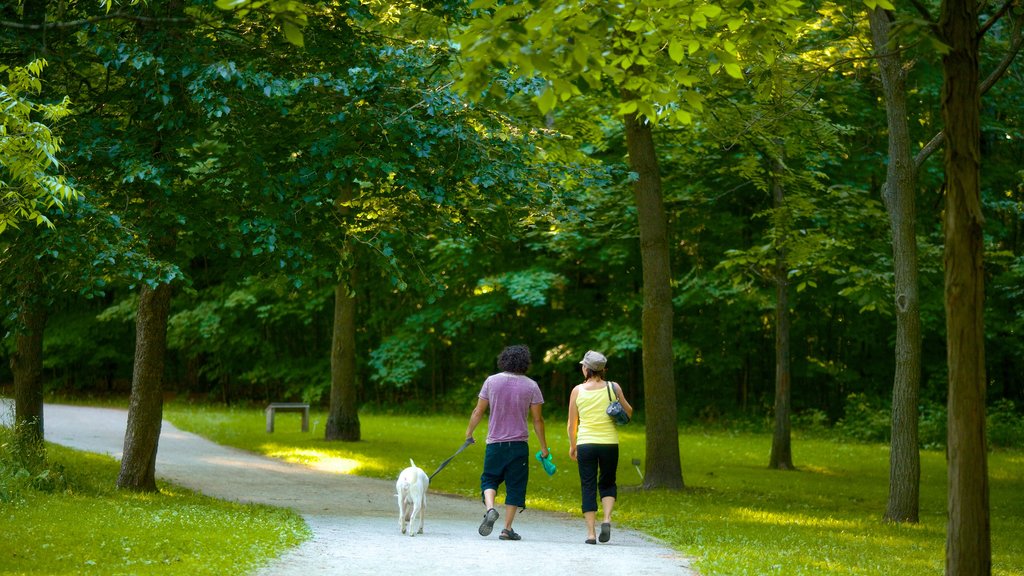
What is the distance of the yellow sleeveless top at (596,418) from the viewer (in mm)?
10469

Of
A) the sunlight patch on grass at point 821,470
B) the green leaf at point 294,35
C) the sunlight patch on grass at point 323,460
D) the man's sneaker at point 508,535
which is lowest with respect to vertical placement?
the sunlight patch on grass at point 323,460

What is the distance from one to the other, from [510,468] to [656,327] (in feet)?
21.0

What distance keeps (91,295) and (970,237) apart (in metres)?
9.15

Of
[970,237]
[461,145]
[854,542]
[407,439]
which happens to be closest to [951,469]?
[970,237]

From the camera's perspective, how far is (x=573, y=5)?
6660 mm

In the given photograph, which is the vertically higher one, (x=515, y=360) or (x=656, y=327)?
(x=656, y=327)

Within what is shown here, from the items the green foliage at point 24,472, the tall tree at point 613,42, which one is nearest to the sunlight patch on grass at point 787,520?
the tall tree at point 613,42

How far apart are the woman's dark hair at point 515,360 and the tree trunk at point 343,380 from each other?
44.1 ft

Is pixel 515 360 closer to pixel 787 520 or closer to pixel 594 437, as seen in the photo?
pixel 594 437

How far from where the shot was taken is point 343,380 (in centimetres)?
2402

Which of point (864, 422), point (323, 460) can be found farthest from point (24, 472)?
point (864, 422)

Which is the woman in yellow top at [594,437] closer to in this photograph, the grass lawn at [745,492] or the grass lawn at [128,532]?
the grass lawn at [745,492]

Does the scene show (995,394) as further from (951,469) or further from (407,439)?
(951,469)

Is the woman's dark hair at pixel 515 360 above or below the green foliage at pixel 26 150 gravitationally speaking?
below
